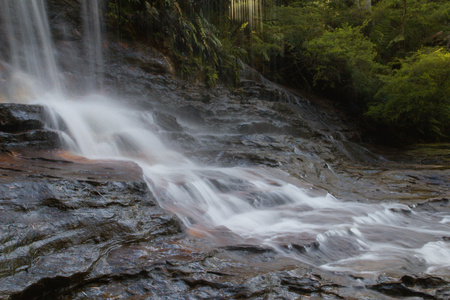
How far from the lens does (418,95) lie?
11.8m

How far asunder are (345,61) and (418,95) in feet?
11.6

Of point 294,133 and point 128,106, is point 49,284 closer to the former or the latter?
point 128,106

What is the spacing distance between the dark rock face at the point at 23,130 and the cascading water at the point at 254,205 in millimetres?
305

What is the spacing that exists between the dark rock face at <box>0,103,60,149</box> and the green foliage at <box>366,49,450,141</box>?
11.8m

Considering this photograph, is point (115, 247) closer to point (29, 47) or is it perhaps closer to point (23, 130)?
point (23, 130)

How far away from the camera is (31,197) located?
2.65 metres

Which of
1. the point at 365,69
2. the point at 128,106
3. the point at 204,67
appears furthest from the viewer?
the point at 365,69

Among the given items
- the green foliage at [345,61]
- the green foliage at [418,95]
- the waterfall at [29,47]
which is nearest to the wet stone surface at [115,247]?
the waterfall at [29,47]

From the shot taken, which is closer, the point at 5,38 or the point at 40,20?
the point at 5,38

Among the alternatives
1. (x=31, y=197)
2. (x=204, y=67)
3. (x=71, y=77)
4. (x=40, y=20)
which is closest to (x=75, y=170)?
(x=31, y=197)

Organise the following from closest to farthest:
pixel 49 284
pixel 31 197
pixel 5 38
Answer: pixel 49 284 < pixel 31 197 < pixel 5 38

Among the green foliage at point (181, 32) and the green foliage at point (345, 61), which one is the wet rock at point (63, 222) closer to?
the green foliage at point (181, 32)

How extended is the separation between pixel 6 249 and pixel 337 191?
5277 mm

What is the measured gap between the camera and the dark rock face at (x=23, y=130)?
4.62m
